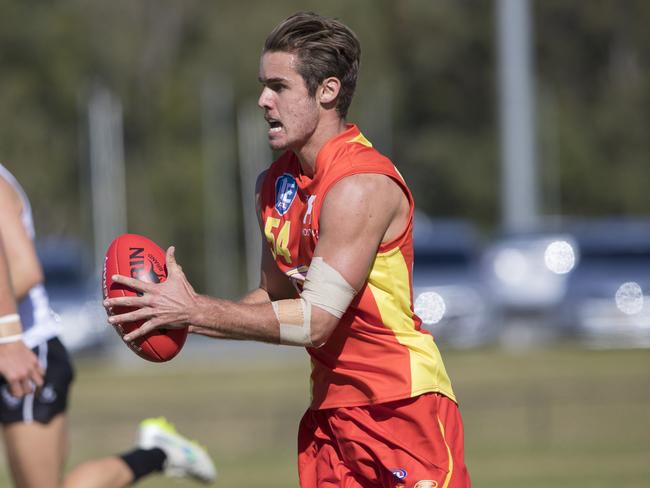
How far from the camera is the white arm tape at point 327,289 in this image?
4.04 m

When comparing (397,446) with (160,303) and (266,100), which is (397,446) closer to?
(160,303)

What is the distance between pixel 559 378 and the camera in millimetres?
12703

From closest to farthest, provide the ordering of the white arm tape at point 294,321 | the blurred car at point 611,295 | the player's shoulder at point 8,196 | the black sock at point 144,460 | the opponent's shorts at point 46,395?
the white arm tape at point 294,321 → the player's shoulder at point 8,196 → the opponent's shorts at point 46,395 → the black sock at point 144,460 → the blurred car at point 611,295

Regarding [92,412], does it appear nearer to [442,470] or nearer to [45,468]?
[45,468]

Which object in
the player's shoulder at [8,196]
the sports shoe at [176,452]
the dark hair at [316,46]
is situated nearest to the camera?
the dark hair at [316,46]

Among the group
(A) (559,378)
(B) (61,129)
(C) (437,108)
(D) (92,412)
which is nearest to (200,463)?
(D) (92,412)

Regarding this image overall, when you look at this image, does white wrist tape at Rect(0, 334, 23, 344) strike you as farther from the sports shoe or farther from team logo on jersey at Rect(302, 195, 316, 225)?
the sports shoe

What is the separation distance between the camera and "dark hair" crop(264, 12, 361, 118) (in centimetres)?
417

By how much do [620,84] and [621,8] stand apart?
3401 mm

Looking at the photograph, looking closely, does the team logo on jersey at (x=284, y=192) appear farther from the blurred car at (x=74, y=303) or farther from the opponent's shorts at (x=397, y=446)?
the blurred car at (x=74, y=303)

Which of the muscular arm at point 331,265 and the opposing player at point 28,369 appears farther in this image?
the opposing player at point 28,369

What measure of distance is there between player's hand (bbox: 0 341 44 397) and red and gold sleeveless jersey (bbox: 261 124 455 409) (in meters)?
1.19

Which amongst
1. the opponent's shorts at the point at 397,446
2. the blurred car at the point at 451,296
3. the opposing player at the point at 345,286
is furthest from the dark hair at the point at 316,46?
the blurred car at the point at 451,296

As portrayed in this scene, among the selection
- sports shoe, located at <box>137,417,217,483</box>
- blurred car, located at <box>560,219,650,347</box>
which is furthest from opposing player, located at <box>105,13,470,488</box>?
blurred car, located at <box>560,219,650,347</box>
